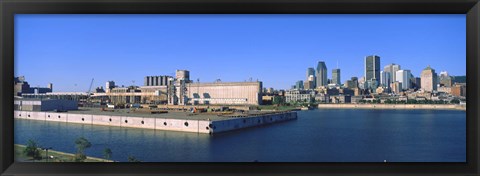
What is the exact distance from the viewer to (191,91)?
412 inches

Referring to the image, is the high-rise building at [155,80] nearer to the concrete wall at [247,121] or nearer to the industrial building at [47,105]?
the concrete wall at [247,121]

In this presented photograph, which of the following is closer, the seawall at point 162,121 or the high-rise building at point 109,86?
the seawall at point 162,121

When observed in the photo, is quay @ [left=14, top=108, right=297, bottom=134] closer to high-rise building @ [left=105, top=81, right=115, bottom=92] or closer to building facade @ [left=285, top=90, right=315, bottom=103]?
high-rise building @ [left=105, top=81, right=115, bottom=92]

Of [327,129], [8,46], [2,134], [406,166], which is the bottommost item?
[327,129]

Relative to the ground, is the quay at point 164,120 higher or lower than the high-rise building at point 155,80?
lower

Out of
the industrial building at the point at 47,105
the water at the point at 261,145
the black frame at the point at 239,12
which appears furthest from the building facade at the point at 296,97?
the black frame at the point at 239,12

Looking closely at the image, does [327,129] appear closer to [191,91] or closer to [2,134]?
[191,91]

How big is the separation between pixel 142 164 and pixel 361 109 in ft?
67.0

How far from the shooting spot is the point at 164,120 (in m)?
10.3

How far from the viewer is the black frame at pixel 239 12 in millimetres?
1050

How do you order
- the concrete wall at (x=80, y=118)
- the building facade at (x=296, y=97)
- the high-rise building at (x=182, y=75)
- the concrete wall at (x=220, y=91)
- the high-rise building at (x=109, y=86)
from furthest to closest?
the building facade at (x=296, y=97) → the concrete wall at (x=80, y=118) → the high-rise building at (x=109, y=86) → the concrete wall at (x=220, y=91) → the high-rise building at (x=182, y=75)

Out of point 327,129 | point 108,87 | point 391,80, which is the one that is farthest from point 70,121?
point 391,80

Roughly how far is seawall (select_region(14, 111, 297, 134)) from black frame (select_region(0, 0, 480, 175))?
334 inches

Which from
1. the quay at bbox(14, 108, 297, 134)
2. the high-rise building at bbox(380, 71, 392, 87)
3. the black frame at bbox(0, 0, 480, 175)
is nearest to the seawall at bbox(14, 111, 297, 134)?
the quay at bbox(14, 108, 297, 134)
